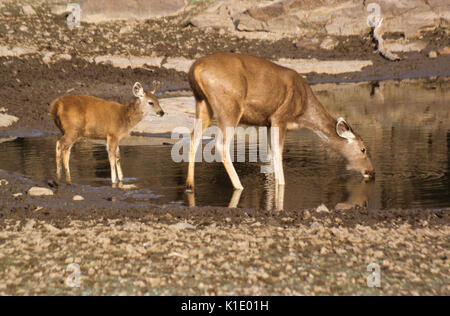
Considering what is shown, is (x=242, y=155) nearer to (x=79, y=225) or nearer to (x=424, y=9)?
(x=79, y=225)

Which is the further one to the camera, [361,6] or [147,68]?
[361,6]

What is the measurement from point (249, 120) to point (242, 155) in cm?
232

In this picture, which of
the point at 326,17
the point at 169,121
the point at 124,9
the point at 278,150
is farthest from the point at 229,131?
the point at 124,9

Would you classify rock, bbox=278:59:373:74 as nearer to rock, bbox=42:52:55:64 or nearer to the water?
rock, bbox=42:52:55:64

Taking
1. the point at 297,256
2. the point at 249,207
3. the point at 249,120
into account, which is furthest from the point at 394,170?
the point at 297,256

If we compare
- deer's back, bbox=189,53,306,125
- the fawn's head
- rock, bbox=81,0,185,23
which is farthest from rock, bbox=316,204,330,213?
rock, bbox=81,0,185,23

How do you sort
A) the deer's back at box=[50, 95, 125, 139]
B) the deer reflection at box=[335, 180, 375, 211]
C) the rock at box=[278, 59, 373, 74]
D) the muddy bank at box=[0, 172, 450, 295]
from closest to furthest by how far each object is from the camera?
the muddy bank at box=[0, 172, 450, 295] → the deer reflection at box=[335, 180, 375, 211] → the deer's back at box=[50, 95, 125, 139] → the rock at box=[278, 59, 373, 74]

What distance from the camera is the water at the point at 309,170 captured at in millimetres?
9984

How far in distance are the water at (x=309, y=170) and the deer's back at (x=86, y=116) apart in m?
0.74

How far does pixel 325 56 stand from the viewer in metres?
28.5

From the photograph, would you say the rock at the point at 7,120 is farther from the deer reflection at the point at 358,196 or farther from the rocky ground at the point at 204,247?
the deer reflection at the point at 358,196

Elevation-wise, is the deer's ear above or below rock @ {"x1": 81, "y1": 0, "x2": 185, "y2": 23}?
below

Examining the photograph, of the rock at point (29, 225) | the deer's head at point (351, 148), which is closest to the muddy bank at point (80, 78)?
the deer's head at point (351, 148)

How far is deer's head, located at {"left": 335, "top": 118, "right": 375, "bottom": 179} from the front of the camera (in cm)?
1153
